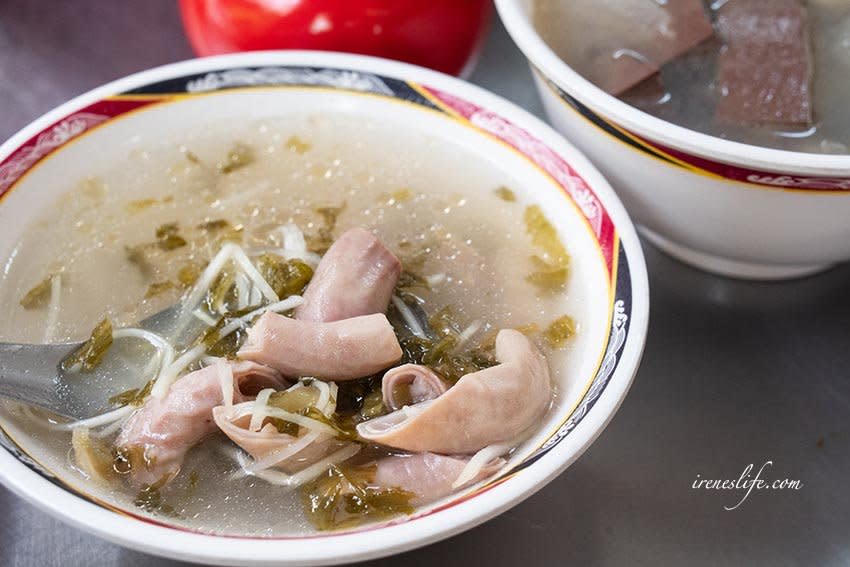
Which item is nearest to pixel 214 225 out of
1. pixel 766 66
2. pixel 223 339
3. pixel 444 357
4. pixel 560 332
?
pixel 223 339

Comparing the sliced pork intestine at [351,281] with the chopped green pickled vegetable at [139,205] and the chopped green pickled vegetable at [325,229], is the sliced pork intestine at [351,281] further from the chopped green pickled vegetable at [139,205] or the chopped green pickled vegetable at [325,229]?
the chopped green pickled vegetable at [139,205]

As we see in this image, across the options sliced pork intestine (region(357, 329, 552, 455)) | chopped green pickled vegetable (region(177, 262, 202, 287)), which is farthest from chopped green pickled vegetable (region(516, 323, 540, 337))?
chopped green pickled vegetable (region(177, 262, 202, 287))

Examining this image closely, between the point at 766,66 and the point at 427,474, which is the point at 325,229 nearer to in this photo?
the point at 427,474

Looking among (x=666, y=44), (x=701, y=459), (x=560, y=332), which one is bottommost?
(x=701, y=459)

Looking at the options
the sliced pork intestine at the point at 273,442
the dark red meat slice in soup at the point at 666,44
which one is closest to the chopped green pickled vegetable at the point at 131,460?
the sliced pork intestine at the point at 273,442

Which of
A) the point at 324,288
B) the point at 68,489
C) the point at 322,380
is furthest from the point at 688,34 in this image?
the point at 68,489

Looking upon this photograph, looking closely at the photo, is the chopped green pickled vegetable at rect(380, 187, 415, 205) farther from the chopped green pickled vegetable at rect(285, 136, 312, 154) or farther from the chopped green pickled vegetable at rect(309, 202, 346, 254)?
the chopped green pickled vegetable at rect(285, 136, 312, 154)
